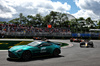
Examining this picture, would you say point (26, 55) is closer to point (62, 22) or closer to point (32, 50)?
point (32, 50)

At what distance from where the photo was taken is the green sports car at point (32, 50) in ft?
27.1

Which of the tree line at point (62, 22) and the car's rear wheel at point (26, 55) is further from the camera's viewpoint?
the tree line at point (62, 22)

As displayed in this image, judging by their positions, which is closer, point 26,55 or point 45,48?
point 26,55

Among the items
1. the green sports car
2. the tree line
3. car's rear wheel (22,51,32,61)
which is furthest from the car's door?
the tree line

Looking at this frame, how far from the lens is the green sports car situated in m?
8.27

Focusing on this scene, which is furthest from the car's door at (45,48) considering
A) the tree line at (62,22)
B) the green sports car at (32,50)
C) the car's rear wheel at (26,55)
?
the tree line at (62,22)

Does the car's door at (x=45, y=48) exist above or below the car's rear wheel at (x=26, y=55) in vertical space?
above

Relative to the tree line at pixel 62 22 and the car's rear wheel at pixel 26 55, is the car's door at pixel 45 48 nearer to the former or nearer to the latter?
the car's rear wheel at pixel 26 55

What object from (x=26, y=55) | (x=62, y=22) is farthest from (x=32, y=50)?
(x=62, y=22)

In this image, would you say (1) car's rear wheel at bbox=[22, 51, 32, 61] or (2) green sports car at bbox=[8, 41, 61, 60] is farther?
(1) car's rear wheel at bbox=[22, 51, 32, 61]

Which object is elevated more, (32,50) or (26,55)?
(32,50)

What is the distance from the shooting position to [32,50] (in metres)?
8.82

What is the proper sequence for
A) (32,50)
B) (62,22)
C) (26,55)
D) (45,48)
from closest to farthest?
(26,55) < (32,50) < (45,48) < (62,22)

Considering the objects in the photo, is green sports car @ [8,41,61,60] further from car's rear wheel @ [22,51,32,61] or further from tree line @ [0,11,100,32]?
tree line @ [0,11,100,32]
